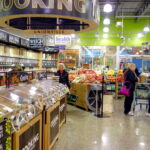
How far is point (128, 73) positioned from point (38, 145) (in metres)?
4.36

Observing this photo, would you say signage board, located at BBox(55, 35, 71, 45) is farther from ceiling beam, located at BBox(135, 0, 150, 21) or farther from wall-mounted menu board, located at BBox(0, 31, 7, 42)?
ceiling beam, located at BBox(135, 0, 150, 21)

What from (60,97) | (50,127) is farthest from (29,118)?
(60,97)

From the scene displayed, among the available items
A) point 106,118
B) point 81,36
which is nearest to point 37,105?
point 106,118

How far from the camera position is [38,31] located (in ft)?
15.8

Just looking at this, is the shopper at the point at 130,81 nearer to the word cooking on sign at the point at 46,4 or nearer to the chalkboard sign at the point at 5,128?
the word cooking on sign at the point at 46,4

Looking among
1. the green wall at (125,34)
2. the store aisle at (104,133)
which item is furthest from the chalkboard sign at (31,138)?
the green wall at (125,34)

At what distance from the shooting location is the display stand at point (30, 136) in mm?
2304

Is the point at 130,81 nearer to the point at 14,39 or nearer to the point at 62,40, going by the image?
the point at 62,40

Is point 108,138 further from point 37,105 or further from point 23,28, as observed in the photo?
point 23,28

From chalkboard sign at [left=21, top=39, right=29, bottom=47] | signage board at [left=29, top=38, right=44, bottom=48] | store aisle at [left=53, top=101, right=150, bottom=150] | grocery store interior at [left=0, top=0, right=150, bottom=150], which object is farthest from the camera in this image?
chalkboard sign at [left=21, top=39, right=29, bottom=47]

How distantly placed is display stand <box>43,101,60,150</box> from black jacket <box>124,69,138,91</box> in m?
3.32

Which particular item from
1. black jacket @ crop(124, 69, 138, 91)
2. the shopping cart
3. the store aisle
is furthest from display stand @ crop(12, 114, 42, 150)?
the shopping cart

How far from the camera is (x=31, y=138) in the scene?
273 centimetres

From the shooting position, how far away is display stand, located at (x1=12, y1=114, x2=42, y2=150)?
2304 mm
